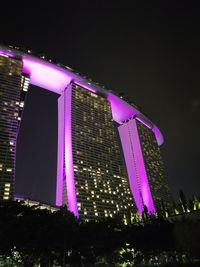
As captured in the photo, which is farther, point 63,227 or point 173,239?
point 173,239

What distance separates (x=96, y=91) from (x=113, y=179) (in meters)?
58.3

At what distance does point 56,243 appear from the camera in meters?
46.2

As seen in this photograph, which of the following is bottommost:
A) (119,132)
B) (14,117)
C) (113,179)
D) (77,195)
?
(77,195)

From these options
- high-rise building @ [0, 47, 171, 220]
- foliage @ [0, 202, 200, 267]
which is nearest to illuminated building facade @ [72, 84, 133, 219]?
high-rise building @ [0, 47, 171, 220]

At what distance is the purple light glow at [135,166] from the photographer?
157 m

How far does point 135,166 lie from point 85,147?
5515 centimetres

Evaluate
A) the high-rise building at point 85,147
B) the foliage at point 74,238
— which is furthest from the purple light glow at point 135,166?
the foliage at point 74,238

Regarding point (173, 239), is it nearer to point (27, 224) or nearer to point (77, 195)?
point (27, 224)

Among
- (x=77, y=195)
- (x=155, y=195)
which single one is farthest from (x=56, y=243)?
(x=155, y=195)

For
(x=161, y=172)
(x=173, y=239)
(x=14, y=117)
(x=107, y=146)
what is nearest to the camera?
(x=173, y=239)

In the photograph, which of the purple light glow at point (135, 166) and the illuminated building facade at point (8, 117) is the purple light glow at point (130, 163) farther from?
the illuminated building facade at point (8, 117)

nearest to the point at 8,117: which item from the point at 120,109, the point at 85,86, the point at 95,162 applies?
the point at 95,162

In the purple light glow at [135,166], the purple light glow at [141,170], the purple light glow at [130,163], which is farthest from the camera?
the purple light glow at [130,163]

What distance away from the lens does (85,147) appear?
127812mm
